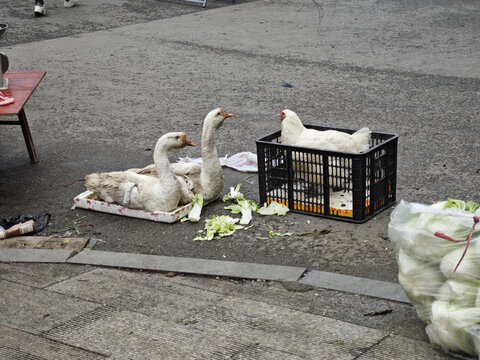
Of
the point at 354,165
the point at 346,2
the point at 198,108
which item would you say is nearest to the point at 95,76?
the point at 198,108

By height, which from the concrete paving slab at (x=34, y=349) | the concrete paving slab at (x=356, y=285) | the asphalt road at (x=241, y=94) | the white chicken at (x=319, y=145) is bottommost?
the asphalt road at (x=241, y=94)

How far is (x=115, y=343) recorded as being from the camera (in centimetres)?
379

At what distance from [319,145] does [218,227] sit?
999mm

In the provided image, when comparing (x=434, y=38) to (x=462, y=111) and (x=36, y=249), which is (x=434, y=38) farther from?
(x=36, y=249)

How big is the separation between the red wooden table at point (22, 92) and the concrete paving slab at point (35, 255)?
1519 millimetres

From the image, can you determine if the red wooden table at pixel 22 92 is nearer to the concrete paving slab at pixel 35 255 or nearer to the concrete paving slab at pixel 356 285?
the concrete paving slab at pixel 35 255

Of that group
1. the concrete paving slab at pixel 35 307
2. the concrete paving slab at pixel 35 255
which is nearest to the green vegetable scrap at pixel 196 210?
the concrete paving slab at pixel 35 255

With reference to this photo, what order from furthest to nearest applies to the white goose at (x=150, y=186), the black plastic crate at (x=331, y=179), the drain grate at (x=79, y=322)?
the white goose at (x=150, y=186) < the black plastic crate at (x=331, y=179) < the drain grate at (x=79, y=322)

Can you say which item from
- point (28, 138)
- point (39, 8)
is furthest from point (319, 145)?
point (39, 8)

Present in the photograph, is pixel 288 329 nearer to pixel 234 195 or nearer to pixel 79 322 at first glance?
pixel 79 322

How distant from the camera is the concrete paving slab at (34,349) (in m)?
3.69

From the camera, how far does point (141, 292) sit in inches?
177

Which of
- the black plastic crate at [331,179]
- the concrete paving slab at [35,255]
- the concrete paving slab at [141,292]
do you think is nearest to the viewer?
the concrete paving slab at [141,292]

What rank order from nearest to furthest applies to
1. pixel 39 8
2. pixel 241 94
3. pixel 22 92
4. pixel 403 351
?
1. pixel 403 351
2. pixel 22 92
3. pixel 241 94
4. pixel 39 8
